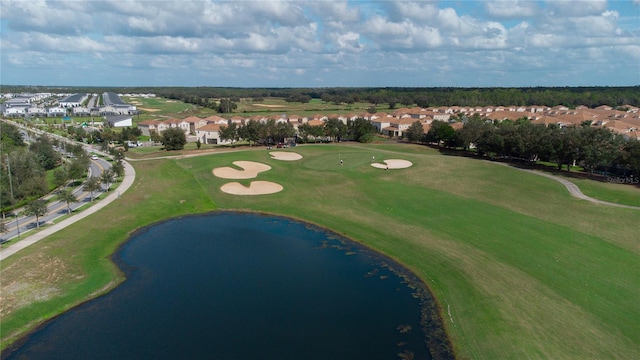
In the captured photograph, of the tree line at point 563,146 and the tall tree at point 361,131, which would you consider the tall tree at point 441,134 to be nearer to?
the tree line at point 563,146

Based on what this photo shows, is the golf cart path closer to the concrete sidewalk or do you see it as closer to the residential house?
the concrete sidewalk

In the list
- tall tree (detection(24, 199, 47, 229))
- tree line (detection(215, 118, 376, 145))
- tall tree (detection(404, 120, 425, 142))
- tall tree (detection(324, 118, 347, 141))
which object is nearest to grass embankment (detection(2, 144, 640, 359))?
tall tree (detection(24, 199, 47, 229))

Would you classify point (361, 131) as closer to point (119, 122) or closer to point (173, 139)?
point (173, 139)

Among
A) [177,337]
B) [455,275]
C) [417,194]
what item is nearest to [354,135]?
[417,194]

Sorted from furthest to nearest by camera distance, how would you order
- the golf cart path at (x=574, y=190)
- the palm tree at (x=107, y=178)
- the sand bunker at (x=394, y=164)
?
1. the sand bunker at (x=394, y=164)
2. the palm tree at (x=107, y=178)
3. the golf cart path at (x=574, y=190)

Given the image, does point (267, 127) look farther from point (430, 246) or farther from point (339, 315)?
point (339, 315)

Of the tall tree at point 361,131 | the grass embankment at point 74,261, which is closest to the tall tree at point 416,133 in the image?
the tall tree at point 361,131

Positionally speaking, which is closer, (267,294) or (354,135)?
(267,294)

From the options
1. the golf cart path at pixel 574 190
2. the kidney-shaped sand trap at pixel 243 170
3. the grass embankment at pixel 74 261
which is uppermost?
the golf cart path at pixel 574 190
